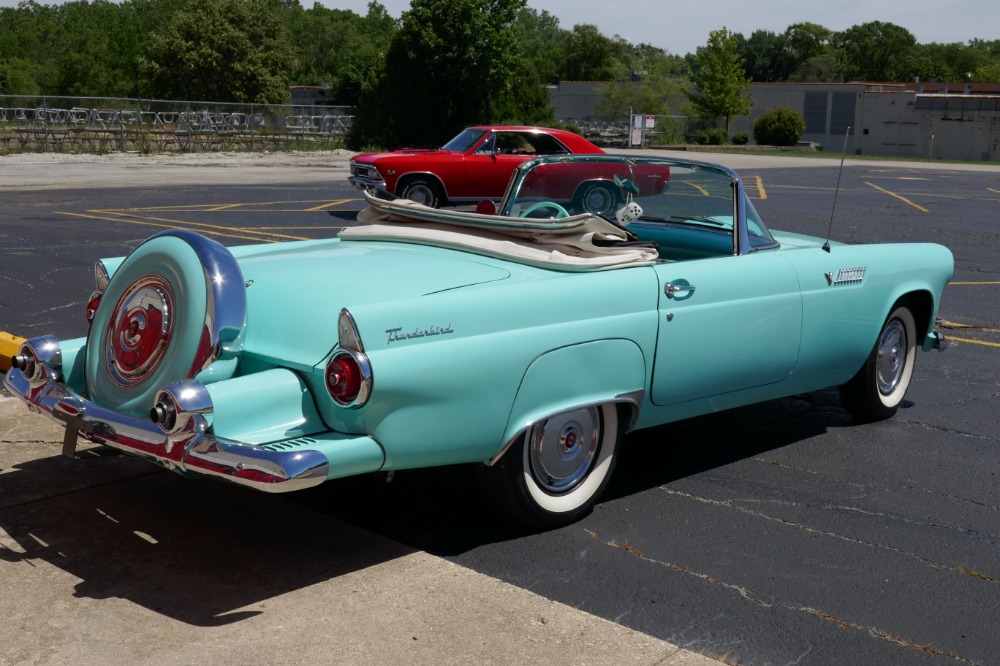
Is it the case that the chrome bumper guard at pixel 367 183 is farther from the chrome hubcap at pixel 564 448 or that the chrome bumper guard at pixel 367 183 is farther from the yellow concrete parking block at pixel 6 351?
the chrome hubcap at pixel 564 448

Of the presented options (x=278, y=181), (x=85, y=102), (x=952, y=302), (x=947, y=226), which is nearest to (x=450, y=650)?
(x=952, y=302)

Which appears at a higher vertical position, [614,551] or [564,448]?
[564,448]

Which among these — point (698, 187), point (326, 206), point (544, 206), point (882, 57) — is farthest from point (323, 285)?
point (882, 57)

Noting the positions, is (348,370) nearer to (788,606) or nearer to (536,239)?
(536,239)

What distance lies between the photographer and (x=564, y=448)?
14.5 ft

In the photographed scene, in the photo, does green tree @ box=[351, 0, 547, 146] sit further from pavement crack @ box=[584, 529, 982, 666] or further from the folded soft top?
pavement crack @ box=[584, 529, 982, 666]

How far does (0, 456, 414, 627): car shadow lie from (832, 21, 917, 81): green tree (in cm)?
12976

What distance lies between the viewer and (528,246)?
15.9ft

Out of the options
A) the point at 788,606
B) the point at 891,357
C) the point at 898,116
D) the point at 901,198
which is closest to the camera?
the point at 788,606

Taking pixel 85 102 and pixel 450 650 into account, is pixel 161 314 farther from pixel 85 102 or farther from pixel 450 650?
pixel 85 102

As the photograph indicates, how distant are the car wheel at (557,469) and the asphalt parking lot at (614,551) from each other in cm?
11

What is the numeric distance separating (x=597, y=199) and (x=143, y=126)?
115 ft

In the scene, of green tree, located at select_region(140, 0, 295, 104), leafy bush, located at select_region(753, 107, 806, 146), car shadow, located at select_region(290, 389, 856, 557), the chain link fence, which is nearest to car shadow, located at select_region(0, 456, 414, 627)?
car shadow, located at select_region(290, 389, 856, 557)

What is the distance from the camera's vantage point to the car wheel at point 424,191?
17.6 metres
